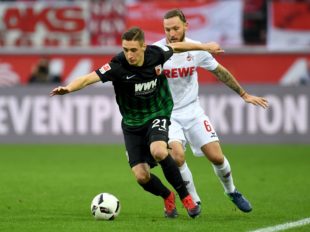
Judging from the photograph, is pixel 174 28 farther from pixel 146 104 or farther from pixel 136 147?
pixel 136 147

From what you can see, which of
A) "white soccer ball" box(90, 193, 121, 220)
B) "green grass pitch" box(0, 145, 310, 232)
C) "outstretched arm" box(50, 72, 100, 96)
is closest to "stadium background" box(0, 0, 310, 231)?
"green grass pitch" box(0, 145, 310, 232)

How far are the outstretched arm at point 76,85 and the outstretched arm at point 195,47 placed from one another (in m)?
0.95

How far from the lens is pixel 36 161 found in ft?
55.6

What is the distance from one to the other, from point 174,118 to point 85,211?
146 cm

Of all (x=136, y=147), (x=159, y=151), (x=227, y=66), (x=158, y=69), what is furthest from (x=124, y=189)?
(x=227, y=66)

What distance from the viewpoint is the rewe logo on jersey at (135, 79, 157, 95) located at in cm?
933

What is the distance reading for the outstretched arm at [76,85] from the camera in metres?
8.65

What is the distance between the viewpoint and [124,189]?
42.1 feet

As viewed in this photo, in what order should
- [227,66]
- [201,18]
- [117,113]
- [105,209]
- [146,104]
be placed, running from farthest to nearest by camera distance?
1. [227,66]
2. [201,18]
3. [117,113]
4. [146,104]
5. [105,209]

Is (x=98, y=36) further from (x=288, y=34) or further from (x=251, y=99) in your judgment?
(x=251, y=99)

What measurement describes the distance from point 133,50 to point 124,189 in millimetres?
4081

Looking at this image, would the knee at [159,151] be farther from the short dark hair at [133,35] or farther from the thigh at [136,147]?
the short dark hair at [133,35]

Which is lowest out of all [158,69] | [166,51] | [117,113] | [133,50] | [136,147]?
[117,113]

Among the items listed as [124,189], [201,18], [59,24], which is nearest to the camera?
[124,189]
